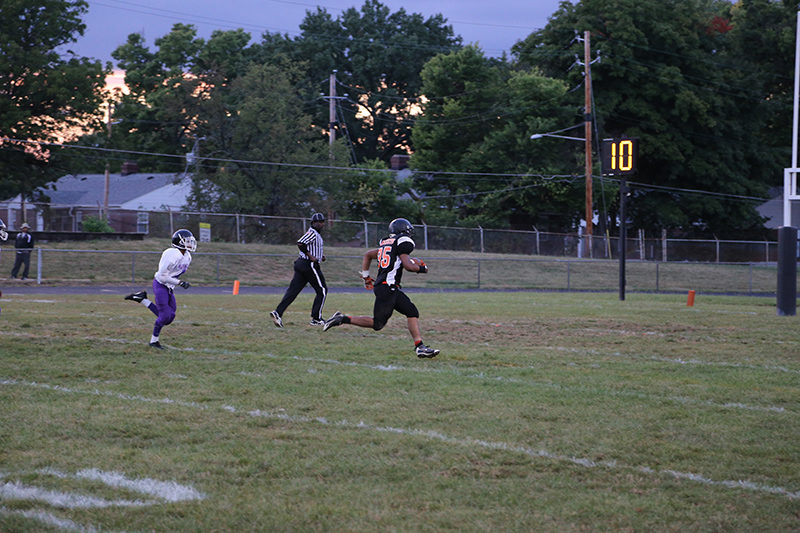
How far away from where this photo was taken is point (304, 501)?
4.43m

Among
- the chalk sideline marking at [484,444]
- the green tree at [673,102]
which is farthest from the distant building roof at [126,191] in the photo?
the chalk sideline marking at [484,444]

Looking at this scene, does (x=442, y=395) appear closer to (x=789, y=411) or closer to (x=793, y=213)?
(x=789, y=411)

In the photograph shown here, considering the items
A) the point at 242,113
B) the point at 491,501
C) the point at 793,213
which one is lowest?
the point at 491,501

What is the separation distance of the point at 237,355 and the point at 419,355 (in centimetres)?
219

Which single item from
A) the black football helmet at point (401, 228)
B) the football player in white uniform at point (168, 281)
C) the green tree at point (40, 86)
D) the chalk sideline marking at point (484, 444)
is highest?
the green tree at point (40, 86)

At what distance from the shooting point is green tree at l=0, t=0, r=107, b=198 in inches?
1558

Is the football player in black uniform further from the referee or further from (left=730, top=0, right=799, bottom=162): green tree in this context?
(left=730, top=0, right=799, bottom=162): green tree

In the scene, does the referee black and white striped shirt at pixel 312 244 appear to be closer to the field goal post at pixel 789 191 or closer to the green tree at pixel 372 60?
the field goal post at pixel 789 191

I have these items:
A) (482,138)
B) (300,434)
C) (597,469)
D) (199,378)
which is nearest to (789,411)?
(597,469)

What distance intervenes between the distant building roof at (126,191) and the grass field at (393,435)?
42.9 m

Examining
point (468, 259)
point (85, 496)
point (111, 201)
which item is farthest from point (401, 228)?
point (111, 201)

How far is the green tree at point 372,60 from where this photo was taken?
6550 centimetres

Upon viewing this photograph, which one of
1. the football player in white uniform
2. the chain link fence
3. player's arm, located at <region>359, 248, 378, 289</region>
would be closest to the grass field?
the football player in white uniform

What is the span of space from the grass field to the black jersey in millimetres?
951
